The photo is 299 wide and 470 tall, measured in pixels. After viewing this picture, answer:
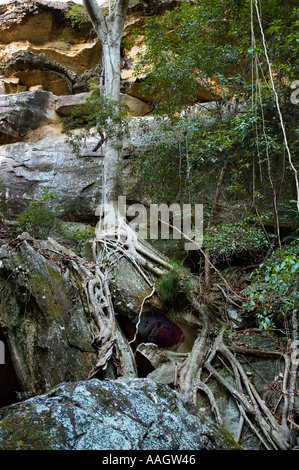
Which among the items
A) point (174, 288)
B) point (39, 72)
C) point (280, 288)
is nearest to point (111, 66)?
point (39, 72)

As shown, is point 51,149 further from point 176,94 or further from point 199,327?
point 199,327

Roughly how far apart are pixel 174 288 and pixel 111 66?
469 cm

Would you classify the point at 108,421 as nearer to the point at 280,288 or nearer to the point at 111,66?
the point at 280,288

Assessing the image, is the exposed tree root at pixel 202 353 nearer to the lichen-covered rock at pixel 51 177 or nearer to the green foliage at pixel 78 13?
the lichen-covered rock at pixel 51 177

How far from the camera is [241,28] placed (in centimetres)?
638

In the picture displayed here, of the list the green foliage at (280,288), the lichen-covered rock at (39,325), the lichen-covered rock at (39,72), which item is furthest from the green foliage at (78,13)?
the green foliage at (280,288)

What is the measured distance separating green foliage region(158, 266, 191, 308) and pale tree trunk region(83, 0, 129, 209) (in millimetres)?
1993

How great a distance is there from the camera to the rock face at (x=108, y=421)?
1.96 m

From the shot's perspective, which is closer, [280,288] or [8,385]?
[280,288]

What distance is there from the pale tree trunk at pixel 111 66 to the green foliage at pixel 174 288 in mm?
1993

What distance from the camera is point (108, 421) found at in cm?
213
